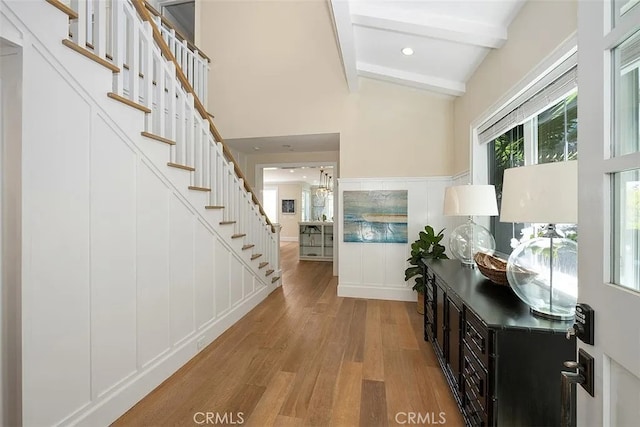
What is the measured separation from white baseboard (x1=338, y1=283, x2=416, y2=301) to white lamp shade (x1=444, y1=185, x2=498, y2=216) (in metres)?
2.01

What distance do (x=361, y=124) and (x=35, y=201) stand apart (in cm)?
359

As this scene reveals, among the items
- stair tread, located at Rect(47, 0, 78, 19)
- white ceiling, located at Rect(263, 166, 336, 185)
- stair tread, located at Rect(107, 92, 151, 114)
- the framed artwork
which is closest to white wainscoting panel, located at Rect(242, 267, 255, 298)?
stair tread, located at Rect(107, 92, 151, 114)

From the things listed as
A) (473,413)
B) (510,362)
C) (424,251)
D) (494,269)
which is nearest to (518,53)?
(494,269)

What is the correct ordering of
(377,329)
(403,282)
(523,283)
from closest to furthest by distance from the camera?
(523,283), (377,329), (403,282)

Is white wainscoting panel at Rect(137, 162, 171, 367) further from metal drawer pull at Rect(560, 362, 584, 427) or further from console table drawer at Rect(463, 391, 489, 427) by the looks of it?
metal drawer pull at Rect(560, 362, 584, 427)

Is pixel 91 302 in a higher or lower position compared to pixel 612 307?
lower

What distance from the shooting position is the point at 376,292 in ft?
13.4

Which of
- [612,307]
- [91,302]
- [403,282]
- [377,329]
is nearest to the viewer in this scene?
[612,307]

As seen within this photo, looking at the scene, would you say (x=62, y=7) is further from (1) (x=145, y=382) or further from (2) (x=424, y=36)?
(2) (x=424, y=36)

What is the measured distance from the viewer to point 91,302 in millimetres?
1593

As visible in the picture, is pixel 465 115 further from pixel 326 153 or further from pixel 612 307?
pixel 612 307

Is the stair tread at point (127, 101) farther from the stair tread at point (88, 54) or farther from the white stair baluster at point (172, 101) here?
the white stair baluster at point (172, 101)

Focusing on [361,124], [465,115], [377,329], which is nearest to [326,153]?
[361,124]

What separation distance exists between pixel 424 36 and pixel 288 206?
9656 millimetres
